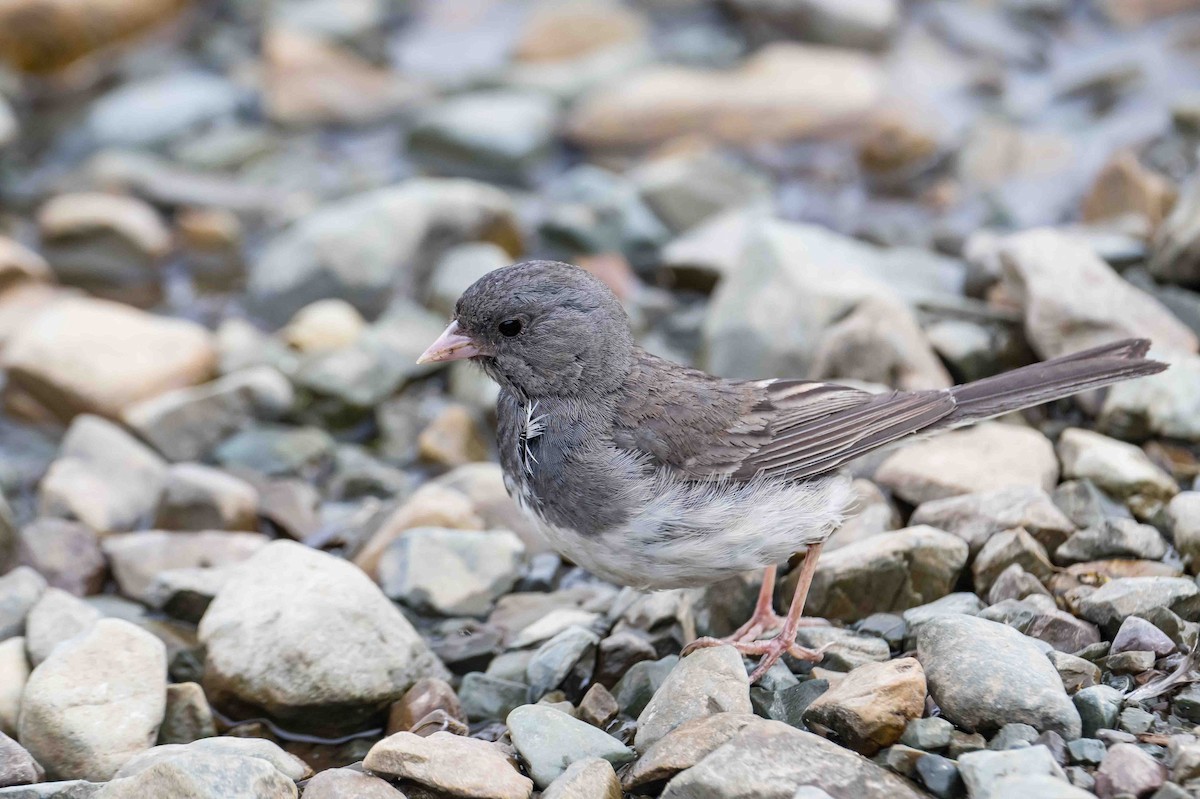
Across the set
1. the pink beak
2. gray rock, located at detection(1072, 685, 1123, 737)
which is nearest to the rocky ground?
gray rock, located at detection(1072, 685, 1123, 737)

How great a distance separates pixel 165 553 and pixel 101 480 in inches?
33.6

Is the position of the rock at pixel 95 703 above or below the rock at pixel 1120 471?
below

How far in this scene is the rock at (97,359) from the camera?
6961mm

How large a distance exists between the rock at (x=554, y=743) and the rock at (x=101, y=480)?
295 cm

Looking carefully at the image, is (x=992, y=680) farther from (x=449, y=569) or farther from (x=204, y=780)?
(x=449, y=569)

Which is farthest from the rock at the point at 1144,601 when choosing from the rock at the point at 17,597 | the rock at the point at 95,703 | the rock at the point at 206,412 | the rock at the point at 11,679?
the rock at the point at 206,412

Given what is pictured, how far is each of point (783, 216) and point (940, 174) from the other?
4.74ft

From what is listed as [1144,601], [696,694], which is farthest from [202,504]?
[1144,601]

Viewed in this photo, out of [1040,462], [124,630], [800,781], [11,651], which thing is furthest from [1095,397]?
[11,651]

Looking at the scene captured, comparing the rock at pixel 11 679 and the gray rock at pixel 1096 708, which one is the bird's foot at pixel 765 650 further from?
the rock at pixel 11 679

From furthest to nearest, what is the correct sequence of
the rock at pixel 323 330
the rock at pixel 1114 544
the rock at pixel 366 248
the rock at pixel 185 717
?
the rock at pixel 366 248
the rock at pixel 323 330
the rock at pixel 1114 544
the rock at pixel 185 717

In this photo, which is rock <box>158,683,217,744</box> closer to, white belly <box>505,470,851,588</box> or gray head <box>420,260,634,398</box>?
white belly <box>505,470,851,588</box>

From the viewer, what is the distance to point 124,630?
174 inches

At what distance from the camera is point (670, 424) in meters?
4.50
